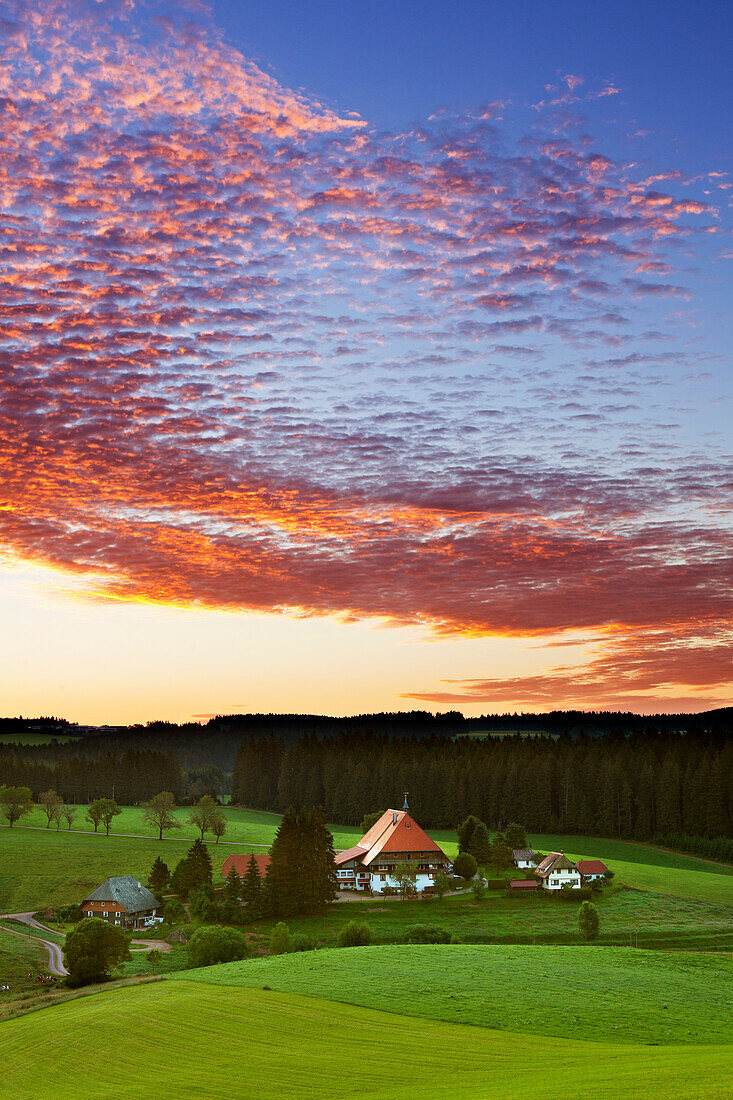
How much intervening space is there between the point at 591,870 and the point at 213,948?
44.6 metres

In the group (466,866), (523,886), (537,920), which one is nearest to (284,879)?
(466,866)

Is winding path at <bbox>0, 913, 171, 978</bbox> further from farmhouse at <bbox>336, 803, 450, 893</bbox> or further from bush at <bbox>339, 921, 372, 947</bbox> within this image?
farmhouse at <bbox>336, 803, 450, 893</bbox>

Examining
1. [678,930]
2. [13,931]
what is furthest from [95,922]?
[678,930]

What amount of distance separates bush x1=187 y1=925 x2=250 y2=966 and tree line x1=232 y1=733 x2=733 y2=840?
86.3 meters

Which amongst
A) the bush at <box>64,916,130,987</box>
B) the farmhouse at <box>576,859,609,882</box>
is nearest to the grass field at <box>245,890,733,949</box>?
the farmhouse at <box>576,859,609,882</box>

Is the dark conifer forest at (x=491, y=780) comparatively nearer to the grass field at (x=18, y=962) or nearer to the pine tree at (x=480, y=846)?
the pine tree at (x=480, y=846)

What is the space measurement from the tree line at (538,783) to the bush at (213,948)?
86.3 meters

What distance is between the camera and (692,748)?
152 metres

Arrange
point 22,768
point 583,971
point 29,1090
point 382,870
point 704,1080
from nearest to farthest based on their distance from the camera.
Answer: point 704,1080, point 29,1090, point 583,971, point 382,870, point 22,768

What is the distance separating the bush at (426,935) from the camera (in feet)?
219

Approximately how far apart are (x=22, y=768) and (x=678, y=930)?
152 m

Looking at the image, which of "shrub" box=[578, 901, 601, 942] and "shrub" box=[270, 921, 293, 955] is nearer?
"shrub" box=[270, 921, 293, 955]

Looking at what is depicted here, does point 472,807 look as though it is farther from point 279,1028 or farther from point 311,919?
point 279,1028

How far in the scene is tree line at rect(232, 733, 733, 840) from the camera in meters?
133
